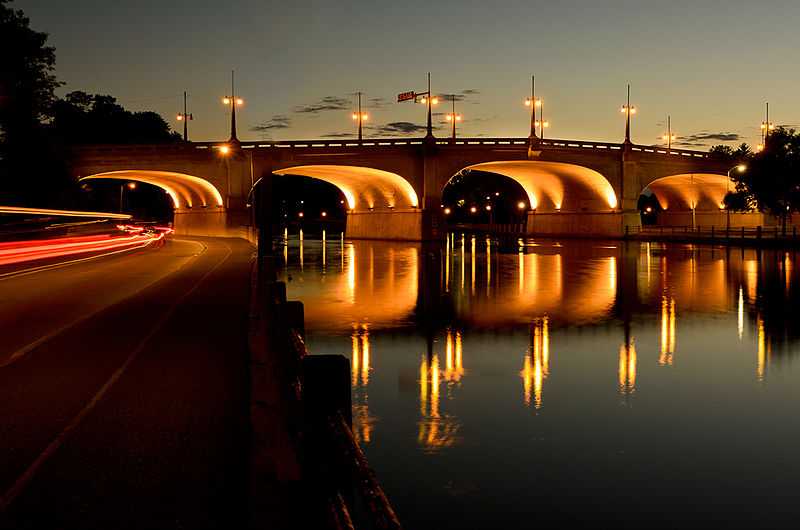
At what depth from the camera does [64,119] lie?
113312 mm

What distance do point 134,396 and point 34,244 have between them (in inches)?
1068

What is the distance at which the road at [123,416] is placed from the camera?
5.60 metres

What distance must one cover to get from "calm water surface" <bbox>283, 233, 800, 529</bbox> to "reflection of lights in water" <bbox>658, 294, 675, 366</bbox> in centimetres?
8

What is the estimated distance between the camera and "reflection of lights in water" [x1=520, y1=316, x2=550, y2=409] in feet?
36.4

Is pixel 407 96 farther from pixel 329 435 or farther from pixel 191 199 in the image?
pixel 329 435

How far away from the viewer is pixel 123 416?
8.01 meters

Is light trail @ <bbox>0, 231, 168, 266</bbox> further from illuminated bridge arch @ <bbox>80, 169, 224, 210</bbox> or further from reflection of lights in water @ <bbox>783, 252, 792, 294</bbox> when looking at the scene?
reflection of lights in water @ <bbox>783, 252, 792, 294</bbox>

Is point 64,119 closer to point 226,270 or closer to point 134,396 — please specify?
point 226,270

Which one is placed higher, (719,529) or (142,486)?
(142,486)

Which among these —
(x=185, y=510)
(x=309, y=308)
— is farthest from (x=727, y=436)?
(x=309, y=308)

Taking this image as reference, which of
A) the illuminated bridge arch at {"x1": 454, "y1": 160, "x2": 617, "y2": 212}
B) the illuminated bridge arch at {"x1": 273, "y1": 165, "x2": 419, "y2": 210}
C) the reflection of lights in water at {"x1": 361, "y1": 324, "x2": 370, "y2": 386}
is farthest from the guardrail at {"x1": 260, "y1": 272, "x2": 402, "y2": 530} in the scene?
the illuminated bridge arch at {"x1": 454, "y1": 160, "x2": 617, "y2": 212}

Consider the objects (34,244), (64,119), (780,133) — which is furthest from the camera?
(64,119)

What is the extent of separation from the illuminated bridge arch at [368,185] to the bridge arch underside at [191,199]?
7157mm

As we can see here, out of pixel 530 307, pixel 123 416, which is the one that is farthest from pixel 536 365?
pixel 530 307
